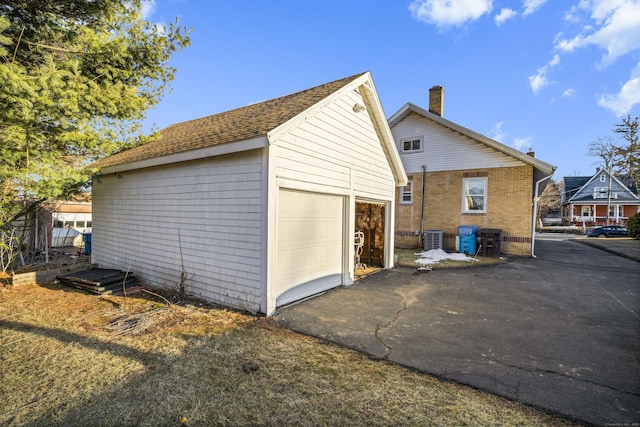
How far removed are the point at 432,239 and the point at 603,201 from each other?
3901 cm

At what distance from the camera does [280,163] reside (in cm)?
550

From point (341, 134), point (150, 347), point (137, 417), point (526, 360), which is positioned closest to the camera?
point (137, 417)

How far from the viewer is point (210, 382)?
3281 millimetres

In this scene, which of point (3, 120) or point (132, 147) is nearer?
point (3, 120)

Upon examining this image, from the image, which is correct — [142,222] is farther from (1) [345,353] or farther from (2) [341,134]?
(1) [345,353]

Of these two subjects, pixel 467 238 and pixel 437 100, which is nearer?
pixel 467 238

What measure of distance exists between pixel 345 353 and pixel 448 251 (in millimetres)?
11506

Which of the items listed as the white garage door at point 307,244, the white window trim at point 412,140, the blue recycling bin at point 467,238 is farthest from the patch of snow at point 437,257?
the white window trim at point 412,140

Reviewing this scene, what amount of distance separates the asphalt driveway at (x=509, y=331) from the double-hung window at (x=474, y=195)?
18.3 feet

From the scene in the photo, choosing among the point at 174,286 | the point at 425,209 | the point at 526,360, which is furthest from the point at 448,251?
the point at 174,286

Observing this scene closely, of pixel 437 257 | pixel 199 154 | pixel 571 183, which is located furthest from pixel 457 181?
pixel 571 183

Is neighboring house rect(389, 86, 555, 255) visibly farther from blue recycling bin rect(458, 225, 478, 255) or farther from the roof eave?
the roof eave

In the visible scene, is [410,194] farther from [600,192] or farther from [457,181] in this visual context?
[600,192]

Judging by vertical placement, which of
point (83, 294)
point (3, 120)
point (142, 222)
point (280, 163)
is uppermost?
point (3, 120)
